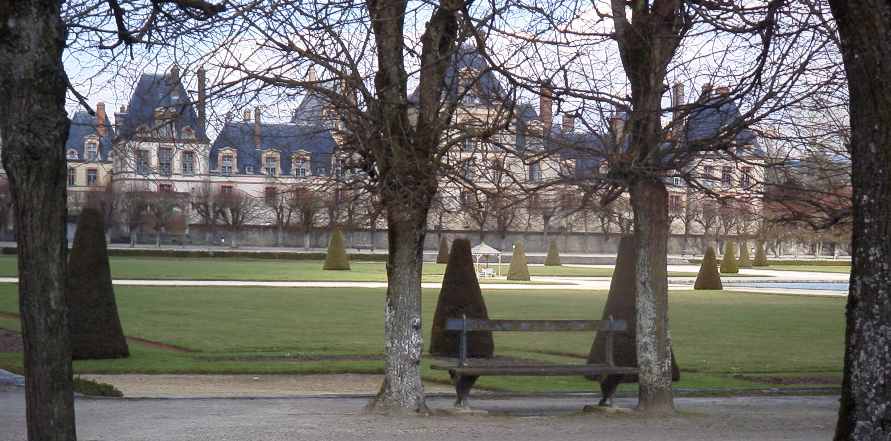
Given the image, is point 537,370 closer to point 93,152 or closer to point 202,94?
point 202,94

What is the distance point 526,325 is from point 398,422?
1.56 meters

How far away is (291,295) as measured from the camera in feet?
92.1

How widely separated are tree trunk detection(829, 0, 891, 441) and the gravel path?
3211mm

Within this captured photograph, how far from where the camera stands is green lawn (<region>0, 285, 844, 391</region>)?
14234 millimetres

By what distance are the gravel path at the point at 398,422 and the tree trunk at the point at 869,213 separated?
3.21 meters

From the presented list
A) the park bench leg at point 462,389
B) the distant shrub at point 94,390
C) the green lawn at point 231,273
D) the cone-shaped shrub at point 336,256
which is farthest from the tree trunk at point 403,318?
the cone-shaped shrub at point 336,256

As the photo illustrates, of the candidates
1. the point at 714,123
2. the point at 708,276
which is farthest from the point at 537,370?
the point at 708,276

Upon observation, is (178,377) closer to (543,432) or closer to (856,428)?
(543,432)

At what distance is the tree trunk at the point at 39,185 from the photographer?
5055 mm

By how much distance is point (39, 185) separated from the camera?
5.14 meters

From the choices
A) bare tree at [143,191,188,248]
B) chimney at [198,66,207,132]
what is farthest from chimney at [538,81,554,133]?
bare tree at [143,191,188,248]

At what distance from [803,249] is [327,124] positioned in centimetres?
7289

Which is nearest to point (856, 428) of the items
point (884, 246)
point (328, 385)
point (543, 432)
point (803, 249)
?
point (884, 246)

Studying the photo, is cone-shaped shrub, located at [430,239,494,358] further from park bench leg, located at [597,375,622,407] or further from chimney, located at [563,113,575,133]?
chimney, located at [563,113,575,133]
